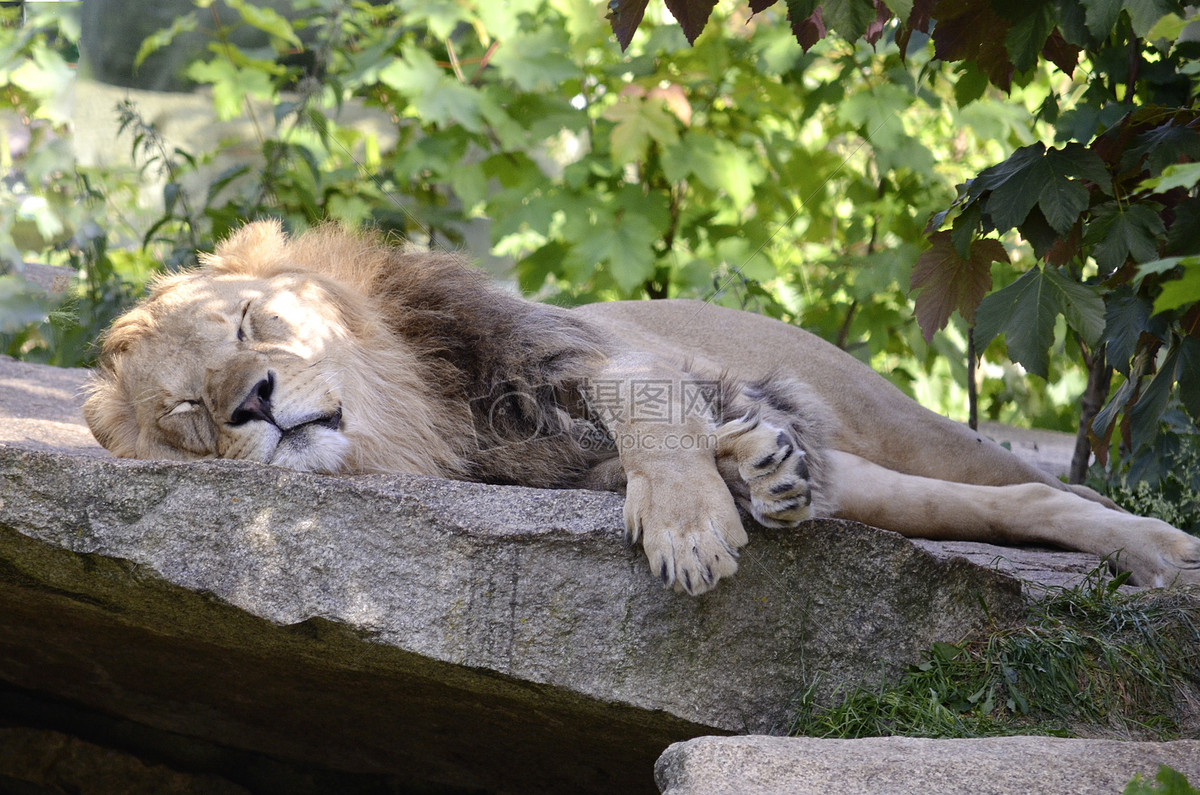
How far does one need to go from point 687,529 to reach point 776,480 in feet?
0.68

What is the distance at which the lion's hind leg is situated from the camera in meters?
2.16

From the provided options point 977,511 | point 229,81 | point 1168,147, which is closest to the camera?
point 1168,147

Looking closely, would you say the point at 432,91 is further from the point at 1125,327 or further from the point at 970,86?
the point at 1125,327

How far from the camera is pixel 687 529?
2.11 metres

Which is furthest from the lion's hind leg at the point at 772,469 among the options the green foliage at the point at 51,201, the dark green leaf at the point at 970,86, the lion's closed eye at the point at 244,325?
the green foliage at the point at 51,201

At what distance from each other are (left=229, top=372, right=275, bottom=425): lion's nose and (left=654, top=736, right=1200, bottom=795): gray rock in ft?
4.10

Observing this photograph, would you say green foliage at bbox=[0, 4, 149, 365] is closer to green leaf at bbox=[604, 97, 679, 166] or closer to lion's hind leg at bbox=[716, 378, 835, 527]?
green leaf at bbox=[604, 97, 679, 166]

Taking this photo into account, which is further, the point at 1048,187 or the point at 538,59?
the point at 538,59

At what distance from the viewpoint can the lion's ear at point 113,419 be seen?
111 inches

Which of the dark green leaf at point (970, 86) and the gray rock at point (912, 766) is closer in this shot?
the gray rock at point (912, 766)

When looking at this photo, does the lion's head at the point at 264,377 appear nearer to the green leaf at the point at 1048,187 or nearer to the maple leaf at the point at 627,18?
the maple leaf at the point at 627,18

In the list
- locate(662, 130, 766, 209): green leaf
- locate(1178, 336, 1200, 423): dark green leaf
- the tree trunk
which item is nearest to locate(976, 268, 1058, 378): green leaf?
locate(1178, 336, 1200, 423): dark green leaf

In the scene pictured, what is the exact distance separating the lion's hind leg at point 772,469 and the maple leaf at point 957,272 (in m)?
0.42

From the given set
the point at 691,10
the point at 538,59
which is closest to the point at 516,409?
the point at 691,10
